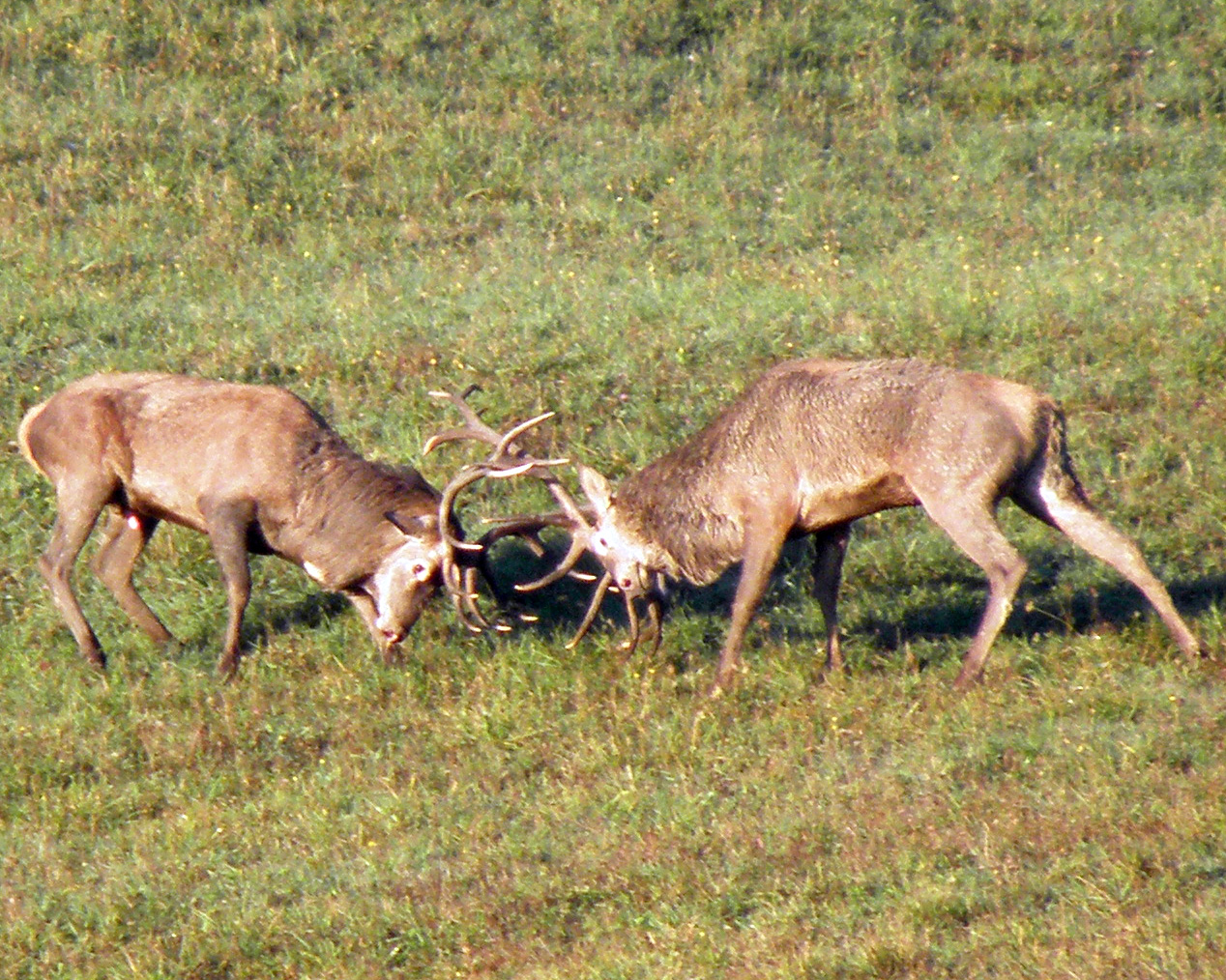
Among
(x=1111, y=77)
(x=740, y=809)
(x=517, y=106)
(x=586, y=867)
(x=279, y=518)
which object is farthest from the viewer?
(x=1111, y=77)

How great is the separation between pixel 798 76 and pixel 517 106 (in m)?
3.15

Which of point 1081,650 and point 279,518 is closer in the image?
point 1081,650

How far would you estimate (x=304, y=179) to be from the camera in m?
17.4

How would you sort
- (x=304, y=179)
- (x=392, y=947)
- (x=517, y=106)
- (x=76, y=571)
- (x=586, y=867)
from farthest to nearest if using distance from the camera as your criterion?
1. (x=517, y=106)
2. (x=304, y=179)
3. (x=76, y=571)
4. (x=586, y=867)
5. (x=392, y=947)

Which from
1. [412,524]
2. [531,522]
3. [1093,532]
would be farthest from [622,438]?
[1093,532]

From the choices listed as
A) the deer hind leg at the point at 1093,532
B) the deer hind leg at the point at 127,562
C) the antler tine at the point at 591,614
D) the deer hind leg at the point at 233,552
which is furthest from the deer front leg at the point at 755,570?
the deer hind leg at the point at 127,562

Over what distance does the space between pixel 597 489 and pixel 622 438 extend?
2.10 meters

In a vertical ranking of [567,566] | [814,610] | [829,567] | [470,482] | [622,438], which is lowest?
[814,610]

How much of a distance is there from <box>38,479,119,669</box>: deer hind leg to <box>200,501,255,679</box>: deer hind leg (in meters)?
0.67

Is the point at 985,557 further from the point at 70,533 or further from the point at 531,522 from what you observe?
the point at 70,533

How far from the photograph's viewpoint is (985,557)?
923 centimetres

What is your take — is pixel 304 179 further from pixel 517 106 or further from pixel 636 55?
pixel 636 55

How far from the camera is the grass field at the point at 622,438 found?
7.04 m

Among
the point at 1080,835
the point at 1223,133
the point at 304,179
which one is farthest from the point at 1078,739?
the point at 1223,133
